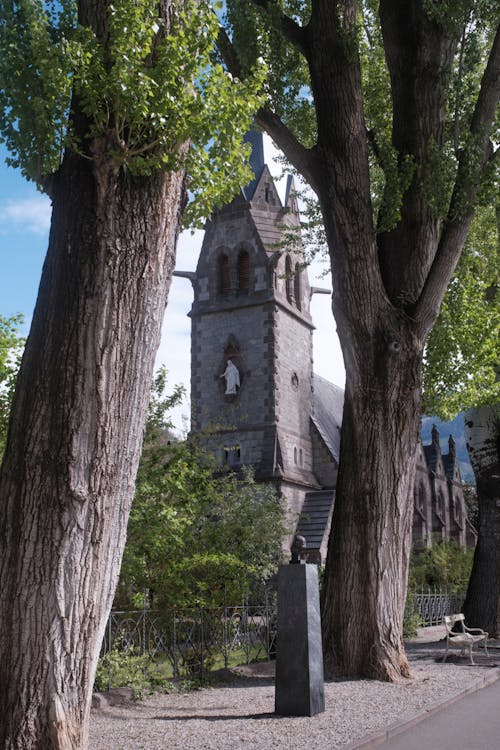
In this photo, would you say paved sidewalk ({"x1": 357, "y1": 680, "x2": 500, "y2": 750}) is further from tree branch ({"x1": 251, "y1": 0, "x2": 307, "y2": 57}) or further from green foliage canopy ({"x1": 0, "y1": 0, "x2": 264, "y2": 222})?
tree branch ({"x1": 251, "y1": 0, "x2": 307, "y2": 57})

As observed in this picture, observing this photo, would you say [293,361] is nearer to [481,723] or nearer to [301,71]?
[301,71]

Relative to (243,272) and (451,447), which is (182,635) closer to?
(243,272)

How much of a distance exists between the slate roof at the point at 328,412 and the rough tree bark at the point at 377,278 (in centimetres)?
2423

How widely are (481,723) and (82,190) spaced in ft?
21.2

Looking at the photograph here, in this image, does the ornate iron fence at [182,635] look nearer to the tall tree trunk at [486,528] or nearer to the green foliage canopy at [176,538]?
the green foliage canopy at [176,538]

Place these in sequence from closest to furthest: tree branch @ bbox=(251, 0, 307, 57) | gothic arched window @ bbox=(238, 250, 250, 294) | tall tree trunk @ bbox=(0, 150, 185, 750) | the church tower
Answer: tall tree trunk @ bbox=(0, 150, 185, 750) → tree branch @ bbox=(251, 0, 307, 57) → the church tower → gothic arched window @ bbox=(238, 250, 250, 294)

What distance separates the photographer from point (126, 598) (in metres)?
12.3

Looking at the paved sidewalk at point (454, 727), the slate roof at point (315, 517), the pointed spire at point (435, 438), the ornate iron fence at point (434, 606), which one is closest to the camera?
the paved sidewalk at point (454, 727)

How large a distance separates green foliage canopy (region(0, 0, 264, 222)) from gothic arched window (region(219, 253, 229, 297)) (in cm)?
3258

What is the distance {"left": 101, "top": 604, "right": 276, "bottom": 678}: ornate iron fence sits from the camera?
34.9 ft

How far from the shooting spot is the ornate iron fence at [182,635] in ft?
34.9

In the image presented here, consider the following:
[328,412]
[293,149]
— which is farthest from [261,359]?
[293,149]

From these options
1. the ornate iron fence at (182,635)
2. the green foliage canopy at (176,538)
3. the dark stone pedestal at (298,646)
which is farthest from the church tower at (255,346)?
the dark stone pedestal at (298,646)

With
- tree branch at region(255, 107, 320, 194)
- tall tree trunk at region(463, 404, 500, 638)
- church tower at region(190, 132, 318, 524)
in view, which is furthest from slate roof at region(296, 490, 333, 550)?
tree branch at region(255, 107, 320, 194)
